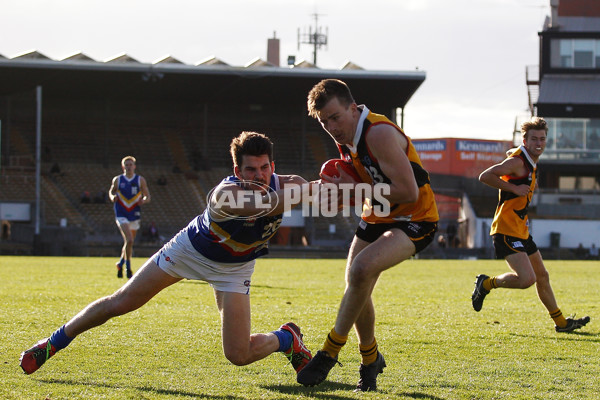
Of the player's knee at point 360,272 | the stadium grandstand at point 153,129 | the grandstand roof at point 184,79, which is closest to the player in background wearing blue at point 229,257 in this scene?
the player's knee at point 360,272

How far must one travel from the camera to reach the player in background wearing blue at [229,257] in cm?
562

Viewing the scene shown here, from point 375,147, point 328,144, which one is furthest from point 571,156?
point 375,147

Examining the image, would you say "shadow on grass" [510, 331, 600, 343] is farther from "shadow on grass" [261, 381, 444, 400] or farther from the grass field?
"shadow on grass" [261, 381, 444, 400]

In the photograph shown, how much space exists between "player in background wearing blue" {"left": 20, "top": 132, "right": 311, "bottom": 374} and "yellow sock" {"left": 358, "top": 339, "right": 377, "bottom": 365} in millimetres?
619

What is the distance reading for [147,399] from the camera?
5.36 metres

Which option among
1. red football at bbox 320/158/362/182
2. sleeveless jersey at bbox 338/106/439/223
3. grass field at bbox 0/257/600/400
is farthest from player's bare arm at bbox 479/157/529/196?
red football at bbox 320/158/362/182

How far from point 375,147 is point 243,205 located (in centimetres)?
98

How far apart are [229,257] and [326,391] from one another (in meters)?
1.12

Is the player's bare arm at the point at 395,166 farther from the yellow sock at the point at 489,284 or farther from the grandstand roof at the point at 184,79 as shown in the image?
the grandstand roof at the point at 184,79

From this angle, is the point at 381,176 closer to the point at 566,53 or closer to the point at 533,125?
the point at 533,125

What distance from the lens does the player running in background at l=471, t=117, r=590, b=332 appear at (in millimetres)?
9156

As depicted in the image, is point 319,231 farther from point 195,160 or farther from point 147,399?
point 147,399

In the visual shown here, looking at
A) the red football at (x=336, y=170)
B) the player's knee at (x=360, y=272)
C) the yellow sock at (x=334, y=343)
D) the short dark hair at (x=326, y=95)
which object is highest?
the short dark hair at (x=326, y=95)

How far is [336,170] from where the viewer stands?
5898 millimetres
